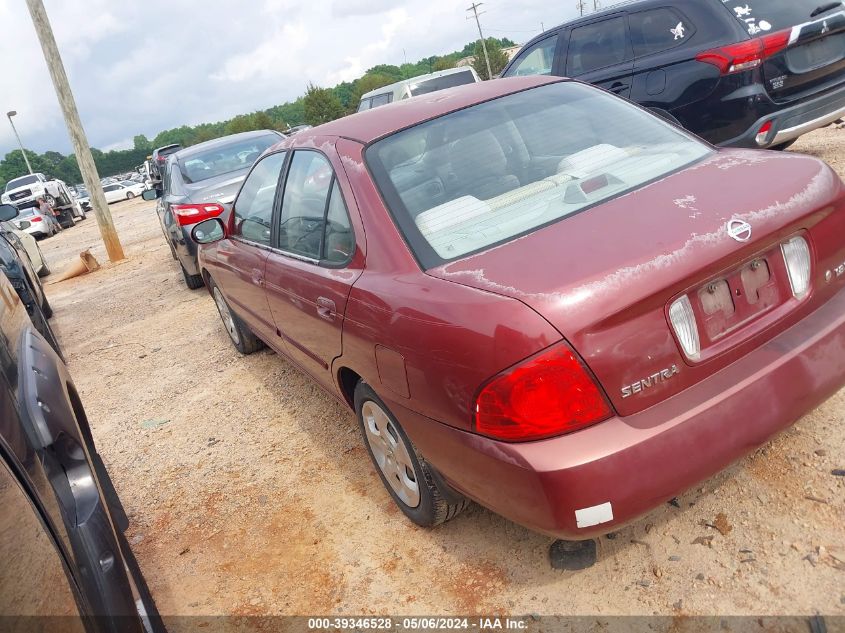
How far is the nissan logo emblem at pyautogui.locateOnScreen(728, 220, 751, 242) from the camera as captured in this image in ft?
6.84

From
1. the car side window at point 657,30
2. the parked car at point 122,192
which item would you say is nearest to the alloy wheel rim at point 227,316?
the car side window at point 657,30

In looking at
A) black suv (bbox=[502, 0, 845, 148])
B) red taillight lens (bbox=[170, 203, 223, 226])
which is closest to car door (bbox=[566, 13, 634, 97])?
black suv (bbox=[502, 0, 845, 148])

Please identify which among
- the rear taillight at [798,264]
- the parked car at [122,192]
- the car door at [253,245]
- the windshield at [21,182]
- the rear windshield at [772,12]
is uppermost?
the windshield at [21,182]

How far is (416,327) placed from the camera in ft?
7.30

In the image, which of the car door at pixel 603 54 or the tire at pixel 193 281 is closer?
the car door at pixel 603 54

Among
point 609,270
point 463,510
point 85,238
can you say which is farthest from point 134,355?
point 85,238

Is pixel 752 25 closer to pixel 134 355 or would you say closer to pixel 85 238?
pixel 134 355

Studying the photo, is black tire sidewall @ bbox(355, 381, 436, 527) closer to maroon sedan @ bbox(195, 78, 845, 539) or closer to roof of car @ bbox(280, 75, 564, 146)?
maroon sedan @ bbox(195, 78, 845, 539)

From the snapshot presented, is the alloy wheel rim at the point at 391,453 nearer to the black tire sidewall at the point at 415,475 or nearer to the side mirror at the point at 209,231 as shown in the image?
the black tire sidewall at the point at 415,475

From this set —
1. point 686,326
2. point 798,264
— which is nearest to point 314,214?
point 686,326

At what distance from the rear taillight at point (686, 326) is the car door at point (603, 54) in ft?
16.8

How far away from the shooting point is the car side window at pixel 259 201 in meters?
3.82

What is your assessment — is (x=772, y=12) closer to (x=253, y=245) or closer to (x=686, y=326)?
(x=253, y=245)

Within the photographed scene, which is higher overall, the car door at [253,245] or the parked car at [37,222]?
the parked car at [37,222]
